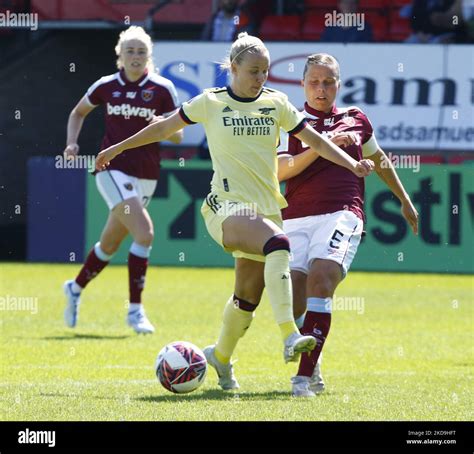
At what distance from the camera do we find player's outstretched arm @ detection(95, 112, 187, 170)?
289 inches

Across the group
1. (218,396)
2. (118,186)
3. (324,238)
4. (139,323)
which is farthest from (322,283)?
(118,186)

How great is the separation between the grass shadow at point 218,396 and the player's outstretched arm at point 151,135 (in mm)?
1395

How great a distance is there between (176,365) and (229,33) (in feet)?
40.8

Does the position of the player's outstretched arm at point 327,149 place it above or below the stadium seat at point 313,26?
below

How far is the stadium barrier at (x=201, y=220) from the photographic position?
58.3ft

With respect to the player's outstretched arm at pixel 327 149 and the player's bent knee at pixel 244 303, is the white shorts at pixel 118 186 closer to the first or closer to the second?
the player's bent knee at pixel 244 303

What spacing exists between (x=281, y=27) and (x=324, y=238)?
512 inches

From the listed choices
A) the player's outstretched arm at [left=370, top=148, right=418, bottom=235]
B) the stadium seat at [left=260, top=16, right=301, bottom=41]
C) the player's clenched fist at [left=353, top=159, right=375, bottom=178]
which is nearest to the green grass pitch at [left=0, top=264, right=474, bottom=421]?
the player's outstretched arm at [left=370, top=148, right=418, bottom=235]

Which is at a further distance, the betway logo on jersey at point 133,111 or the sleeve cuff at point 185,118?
the betway logo on jersey at point 133,111

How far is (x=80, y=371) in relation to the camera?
847 centimetres

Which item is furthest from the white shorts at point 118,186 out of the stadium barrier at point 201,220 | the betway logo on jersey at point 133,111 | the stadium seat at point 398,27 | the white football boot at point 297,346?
the stadium seat at point 398,27

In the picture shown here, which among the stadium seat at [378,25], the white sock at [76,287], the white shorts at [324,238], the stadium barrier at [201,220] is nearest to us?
the white shorts at [324,238]

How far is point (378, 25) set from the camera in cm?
2031

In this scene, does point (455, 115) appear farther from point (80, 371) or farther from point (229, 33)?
point (80, 371)
